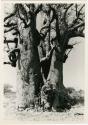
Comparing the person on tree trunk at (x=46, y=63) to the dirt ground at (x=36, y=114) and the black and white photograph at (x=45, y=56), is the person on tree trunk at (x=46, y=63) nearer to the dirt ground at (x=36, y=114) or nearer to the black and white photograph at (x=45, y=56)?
the black and white photograph at (x=45, y=56)

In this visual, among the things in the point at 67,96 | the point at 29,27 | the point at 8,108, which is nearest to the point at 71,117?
the point at 67,96

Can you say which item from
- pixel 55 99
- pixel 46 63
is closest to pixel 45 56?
pixel 46 63

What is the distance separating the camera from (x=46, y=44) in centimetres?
124

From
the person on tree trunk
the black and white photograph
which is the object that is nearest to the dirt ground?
the black and white photograph

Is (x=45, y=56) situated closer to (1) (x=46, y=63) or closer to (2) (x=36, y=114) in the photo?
(1) (x=46, y=63)

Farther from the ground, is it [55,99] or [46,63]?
[46,63]

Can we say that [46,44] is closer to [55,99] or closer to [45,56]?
[45,56]

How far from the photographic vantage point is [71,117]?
1231 mm

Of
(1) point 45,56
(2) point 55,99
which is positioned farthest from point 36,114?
(1) point 45,56

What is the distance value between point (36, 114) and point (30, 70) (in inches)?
6.2

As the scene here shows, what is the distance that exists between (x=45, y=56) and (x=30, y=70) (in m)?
0.07

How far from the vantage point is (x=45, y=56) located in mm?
1234

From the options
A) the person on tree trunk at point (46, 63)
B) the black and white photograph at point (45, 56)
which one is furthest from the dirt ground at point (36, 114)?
the person on tree trunk at point (46, 63)

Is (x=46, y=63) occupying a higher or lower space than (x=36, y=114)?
higher
